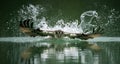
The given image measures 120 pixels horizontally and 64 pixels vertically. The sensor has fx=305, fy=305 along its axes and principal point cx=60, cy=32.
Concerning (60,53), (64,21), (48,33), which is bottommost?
(60,53)

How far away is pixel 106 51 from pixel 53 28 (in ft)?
2.94

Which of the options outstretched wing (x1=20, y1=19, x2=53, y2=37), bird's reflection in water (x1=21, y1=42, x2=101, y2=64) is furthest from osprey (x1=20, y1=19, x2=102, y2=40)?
bird's reflection in water (x1=21, y1=42, x2=101, y2=64)

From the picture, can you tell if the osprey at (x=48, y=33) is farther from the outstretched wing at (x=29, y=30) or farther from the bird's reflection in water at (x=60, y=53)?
the bird's reflection in water at (x=60, y=53)

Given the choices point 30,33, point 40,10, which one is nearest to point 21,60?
point 30,33

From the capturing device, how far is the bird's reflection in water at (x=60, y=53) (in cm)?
444

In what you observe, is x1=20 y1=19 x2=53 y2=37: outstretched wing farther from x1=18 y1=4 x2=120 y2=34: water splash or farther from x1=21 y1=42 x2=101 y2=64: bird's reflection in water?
x1=21 y1=42 x2=101 y2=64: bird's reflection in water

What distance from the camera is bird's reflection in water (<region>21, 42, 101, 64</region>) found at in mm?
4441

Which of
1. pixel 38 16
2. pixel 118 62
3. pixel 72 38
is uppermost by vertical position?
pixel 38 16

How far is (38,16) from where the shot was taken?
481 cm

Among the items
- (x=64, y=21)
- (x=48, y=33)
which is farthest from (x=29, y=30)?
(x=64, y=21)

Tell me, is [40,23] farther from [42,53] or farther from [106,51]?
[106,51]

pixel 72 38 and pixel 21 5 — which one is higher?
pixel 21 5

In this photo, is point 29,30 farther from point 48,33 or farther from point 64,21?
point 64,21

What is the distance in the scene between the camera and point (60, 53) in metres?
4.60
